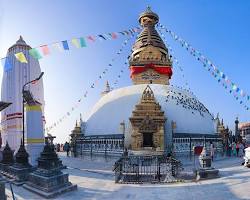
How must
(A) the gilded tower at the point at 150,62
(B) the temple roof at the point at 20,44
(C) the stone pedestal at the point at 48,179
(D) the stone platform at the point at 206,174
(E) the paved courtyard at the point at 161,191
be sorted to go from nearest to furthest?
(E) the paved courtyard at the point at 161,191, (C) the stone pedestal at the point at 48,179, (D) the stone platform at the point at 206,174, (B) the temple roof at the point at 20,44, (A) the gilded tower at the point at 150,62

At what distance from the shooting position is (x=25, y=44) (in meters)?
29.0

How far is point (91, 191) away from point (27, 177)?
240 centimetres

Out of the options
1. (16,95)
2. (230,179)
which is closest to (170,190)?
(230,179)

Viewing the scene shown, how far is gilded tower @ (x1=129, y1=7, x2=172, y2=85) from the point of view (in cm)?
3073

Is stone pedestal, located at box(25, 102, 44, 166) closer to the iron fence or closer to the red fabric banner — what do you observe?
the iron fence

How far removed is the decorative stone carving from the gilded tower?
8.68 meters

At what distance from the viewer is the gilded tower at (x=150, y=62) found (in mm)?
30734

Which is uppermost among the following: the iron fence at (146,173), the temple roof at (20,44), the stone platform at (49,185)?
the temple roof at (20,44)

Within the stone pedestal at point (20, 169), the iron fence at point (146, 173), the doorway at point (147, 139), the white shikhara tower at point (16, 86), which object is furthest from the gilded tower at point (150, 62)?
the stone pedestal at point (20, 169)

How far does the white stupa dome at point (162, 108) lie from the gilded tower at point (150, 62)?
4.00 m

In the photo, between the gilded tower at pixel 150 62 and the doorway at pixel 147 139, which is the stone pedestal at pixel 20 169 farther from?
the gilded tower at pixel 150 62

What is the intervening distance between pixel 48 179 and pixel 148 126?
13007 mm

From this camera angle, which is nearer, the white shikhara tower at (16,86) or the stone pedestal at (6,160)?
the stone pedestal at (6,160)

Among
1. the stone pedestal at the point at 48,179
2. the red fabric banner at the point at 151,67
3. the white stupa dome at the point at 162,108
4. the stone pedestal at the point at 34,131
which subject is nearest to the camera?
the stone pedestal at the point at 48,179
